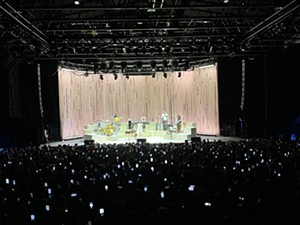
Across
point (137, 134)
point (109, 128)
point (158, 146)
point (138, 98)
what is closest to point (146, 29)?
point (158, 146)

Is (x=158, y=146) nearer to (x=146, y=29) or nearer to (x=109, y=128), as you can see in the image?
(x=146, y=29)

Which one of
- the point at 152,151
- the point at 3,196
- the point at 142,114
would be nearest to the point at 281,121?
the point at 152,151

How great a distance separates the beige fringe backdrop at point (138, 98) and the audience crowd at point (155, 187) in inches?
588

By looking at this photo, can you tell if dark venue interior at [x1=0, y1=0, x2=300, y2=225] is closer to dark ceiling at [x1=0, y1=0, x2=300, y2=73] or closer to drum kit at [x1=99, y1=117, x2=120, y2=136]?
dark ceiling at [x1=0, y1=0, x2=300, y2=73]

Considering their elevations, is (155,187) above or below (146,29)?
below

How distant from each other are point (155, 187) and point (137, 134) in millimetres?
18361

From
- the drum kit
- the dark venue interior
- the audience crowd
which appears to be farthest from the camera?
the drum kit

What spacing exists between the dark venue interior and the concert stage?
282 centimetres

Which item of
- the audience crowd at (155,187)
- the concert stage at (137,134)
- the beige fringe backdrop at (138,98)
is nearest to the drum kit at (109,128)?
the concert stage at (137,134)

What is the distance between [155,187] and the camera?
9492 mm

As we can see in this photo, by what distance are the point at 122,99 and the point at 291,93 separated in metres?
Answer: 17.4

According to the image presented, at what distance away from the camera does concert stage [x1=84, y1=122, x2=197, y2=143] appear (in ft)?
84.5

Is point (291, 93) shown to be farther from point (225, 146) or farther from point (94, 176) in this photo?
point (94, 176)

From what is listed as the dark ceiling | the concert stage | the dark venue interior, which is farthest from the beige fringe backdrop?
the dark ceiling
